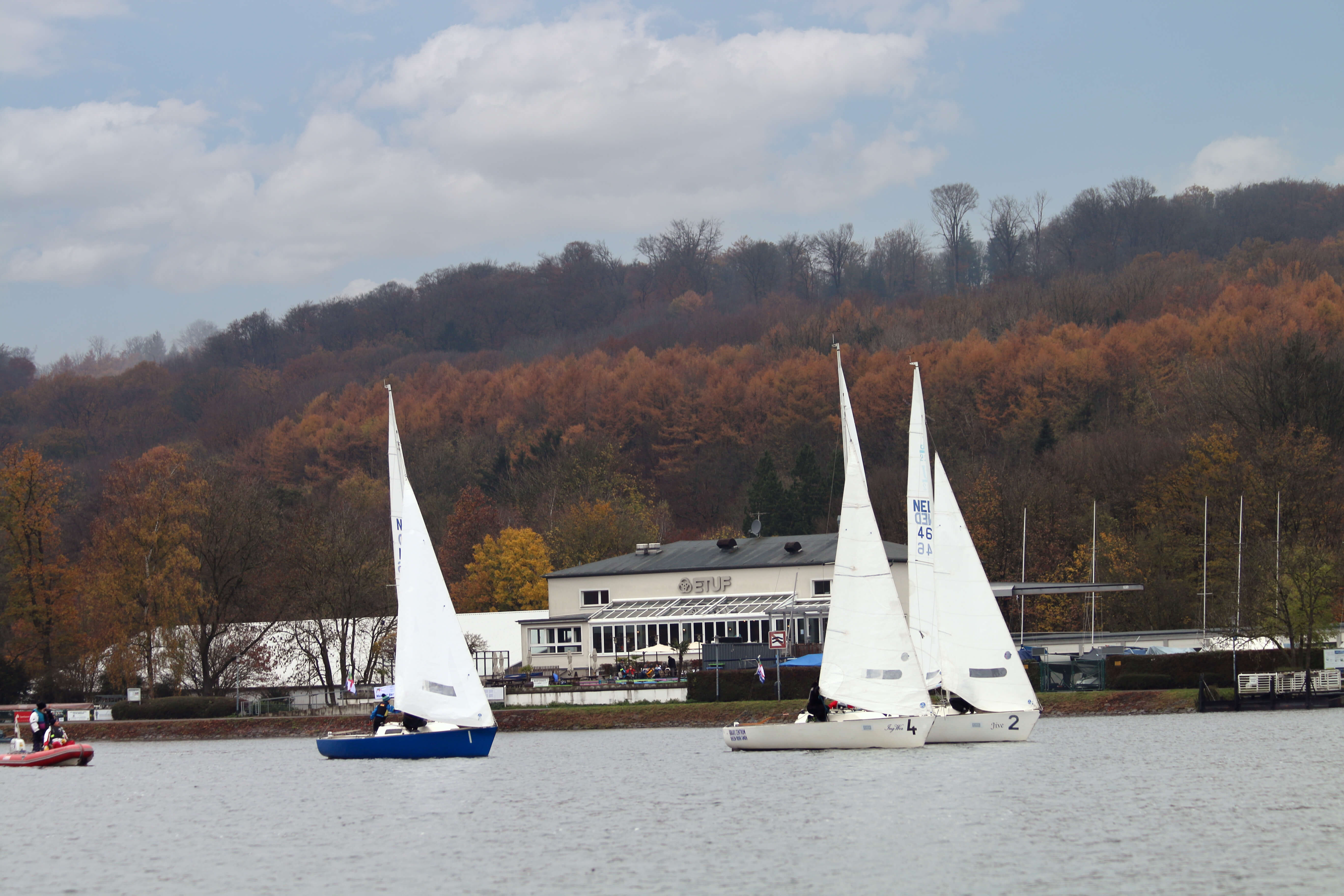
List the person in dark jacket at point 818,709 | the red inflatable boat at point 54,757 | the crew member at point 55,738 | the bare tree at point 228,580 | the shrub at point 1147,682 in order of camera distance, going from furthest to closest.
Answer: the bare tree at point 228,580 → the shrub at point 1147,682 → the crew member at point 55,738 → the red inflatable boat at point 54,757 → the person in dark jacket at point 818,709

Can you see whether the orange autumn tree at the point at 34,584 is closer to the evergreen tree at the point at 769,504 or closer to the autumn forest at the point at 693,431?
the autumn forest at the point at 693,431

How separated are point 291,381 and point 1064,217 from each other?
8060cm

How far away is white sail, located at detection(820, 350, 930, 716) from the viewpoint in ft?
115

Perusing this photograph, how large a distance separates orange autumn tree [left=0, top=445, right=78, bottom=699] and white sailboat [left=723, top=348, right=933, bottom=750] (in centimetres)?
4010

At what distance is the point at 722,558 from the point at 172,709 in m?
27.0

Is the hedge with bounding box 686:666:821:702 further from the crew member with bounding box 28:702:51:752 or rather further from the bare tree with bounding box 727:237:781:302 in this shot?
the bare tree with bounding box 727:237:781:302

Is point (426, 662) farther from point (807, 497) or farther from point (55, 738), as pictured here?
point (807, 497)

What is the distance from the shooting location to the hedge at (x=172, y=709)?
56.6 metres

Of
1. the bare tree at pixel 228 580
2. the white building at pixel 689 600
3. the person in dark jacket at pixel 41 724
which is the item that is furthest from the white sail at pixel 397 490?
the white building at pixel 689 600

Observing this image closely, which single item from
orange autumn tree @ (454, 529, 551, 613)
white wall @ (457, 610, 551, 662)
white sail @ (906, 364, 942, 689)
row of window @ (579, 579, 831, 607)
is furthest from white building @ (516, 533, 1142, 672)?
Result: white sail @ (906, 364, 942, 689)

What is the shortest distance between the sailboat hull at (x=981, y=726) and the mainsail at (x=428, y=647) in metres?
11.2

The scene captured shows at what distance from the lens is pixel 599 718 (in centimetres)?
5144

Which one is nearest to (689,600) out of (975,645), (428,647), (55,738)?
(55,738)

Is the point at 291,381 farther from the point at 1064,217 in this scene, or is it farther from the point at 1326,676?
the point at 1326,676
